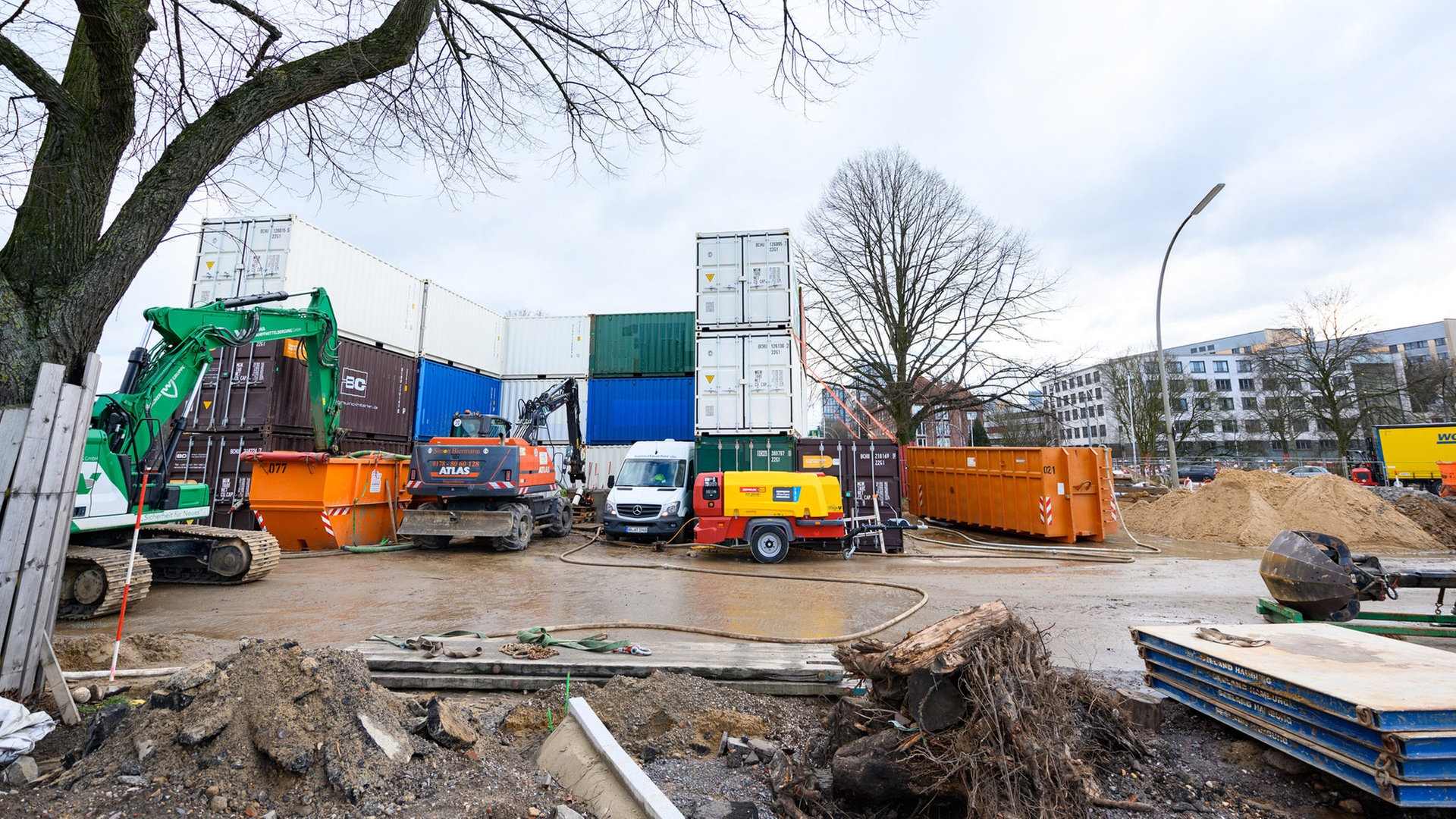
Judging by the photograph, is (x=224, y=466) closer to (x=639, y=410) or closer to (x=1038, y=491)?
(x=639, y=410)

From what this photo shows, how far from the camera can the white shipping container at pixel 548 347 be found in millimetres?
21406

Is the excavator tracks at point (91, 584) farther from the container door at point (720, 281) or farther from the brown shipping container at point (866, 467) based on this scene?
the brown shipping container at point (866, 467)

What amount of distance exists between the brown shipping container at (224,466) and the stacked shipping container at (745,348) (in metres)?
9.22

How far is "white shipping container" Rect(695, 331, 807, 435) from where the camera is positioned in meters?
15.4

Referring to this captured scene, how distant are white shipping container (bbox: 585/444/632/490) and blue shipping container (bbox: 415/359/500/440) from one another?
347 cm

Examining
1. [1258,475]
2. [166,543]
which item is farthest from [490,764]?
[1258,475]

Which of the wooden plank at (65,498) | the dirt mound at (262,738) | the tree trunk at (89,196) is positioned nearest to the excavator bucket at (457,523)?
the wooden plank at (65,498)

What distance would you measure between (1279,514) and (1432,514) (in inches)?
147

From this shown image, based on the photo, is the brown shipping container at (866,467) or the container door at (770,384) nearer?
the brown shipping container at (866,467)

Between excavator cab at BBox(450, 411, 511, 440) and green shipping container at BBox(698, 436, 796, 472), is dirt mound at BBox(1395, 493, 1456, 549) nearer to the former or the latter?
green shipping container at BBox(698, 436, 796, 472)

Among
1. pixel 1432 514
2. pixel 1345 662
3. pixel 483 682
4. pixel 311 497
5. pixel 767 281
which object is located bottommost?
pixel 483 682

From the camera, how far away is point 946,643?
3.07 metres

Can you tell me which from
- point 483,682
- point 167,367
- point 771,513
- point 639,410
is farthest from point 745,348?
point 483,682

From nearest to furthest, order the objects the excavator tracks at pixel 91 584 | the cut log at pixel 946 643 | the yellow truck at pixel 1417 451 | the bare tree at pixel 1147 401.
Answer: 1. the cut log at pixel 946 643
2. the excavator tracks at pixel 91 584
3. the yellow truck at pixel 1417 451
4. the bare tree at pixel 1147 401
